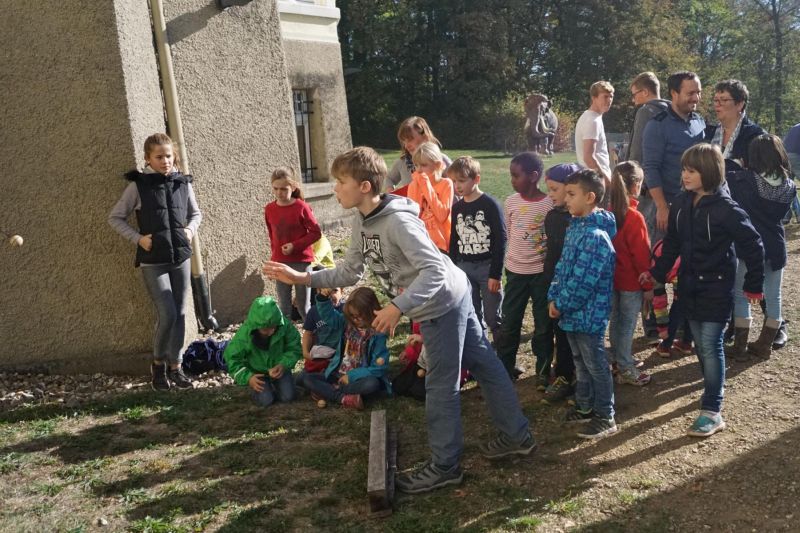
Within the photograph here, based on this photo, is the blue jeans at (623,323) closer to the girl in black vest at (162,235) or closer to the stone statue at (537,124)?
the girl in black vest at (162,235)

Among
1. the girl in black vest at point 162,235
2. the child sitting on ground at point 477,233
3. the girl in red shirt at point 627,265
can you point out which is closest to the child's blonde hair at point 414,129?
the child sitting on ground at point 477,233

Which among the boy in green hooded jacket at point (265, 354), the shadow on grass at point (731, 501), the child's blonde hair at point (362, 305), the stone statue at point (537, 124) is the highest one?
the stone statue at point (537, 124)

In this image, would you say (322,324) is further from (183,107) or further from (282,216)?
(183,107)

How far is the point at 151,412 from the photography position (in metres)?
5.07

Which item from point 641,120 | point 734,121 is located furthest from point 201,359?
point 734,121

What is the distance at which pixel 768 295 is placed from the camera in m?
5.50

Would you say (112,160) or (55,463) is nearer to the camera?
(55,463)

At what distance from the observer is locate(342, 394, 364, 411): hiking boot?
4918 mm

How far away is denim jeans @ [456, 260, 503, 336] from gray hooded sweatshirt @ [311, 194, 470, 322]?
1.38m

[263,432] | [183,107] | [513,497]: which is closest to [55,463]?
[263,432]

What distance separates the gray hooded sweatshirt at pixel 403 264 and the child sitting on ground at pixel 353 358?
0.91 meters

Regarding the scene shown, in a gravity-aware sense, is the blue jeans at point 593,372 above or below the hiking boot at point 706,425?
above

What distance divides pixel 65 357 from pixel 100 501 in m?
2.27

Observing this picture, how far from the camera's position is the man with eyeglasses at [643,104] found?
19.0 ft
